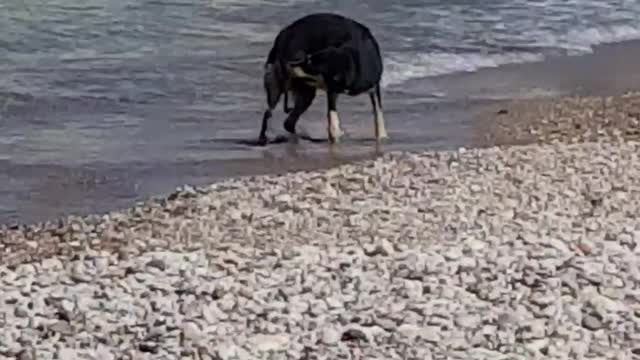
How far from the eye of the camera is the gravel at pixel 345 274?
216 inches

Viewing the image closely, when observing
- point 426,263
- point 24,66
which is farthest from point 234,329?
point 24,66

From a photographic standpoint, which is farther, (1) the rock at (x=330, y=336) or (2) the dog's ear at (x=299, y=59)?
(2) the dog's ear at (x=299, y=59)

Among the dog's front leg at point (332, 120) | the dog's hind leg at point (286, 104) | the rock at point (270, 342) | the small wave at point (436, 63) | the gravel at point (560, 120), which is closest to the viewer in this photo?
the rock at point (270, 342)

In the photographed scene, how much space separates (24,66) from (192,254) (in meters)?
7.54

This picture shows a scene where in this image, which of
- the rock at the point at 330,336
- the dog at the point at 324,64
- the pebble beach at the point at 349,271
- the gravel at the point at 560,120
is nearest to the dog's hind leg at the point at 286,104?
the dog at the point at 324,64

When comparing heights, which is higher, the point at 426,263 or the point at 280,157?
the point at 426,263

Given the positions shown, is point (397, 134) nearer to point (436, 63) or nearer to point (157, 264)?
point (436, 63)

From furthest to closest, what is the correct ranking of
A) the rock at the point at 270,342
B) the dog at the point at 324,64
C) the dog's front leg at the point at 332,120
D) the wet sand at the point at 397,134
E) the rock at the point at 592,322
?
the dog's front leg at the point at 332,120 → the dog at the point at 324,64 → the wet sand at the point at 397,134 → the rock at the point at 592,322 → the rock at the point at 270,342

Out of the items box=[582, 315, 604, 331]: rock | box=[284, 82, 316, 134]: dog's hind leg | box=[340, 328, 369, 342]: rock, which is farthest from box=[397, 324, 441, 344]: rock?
box=[284, 82, 316, 134]: dog's hind leg

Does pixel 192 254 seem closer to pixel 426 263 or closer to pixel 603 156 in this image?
pixel 426 263

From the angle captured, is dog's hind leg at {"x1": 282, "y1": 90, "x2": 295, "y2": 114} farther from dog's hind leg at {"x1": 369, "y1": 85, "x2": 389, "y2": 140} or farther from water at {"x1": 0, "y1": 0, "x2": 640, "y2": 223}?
dog's hind leg at {"x1": 369, "y1": 85, "x2": 389, "y2": 140}

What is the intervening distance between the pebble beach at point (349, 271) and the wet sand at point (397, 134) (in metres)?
0.75

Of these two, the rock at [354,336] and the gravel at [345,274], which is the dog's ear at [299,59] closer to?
the gravel at [345,274]

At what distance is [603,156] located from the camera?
916cm
